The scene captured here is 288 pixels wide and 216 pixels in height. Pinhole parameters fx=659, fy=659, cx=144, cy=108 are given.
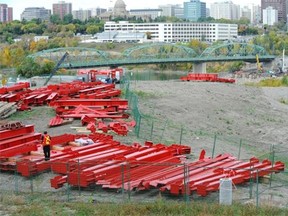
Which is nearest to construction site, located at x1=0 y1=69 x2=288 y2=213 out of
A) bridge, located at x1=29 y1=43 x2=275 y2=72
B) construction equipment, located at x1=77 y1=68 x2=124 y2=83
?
construction equipment, located at x1=77 y1=68 x2=124 y2=83

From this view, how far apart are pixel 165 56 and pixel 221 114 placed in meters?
106

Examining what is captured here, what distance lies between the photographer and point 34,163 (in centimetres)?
2114

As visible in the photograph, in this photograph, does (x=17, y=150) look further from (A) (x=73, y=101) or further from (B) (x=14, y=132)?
(A) (x=73, y=101)

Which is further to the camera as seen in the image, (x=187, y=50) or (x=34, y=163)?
(x=187, y=50)

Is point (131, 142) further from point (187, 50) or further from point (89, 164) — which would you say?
point (187, 50)

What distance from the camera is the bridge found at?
398ft

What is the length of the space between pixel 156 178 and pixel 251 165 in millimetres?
3431

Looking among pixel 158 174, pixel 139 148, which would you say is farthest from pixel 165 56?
pixel 158 174

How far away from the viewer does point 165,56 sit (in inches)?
5846

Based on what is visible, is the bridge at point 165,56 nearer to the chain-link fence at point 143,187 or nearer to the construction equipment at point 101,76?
the construction equipment at point 101,76

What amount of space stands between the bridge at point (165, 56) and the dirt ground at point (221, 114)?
56.7m

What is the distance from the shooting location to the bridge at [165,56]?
398 ft

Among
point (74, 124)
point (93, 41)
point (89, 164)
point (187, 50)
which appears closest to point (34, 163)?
point (89, 164)

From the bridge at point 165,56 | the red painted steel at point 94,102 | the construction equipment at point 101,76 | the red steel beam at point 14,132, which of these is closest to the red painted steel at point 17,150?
the red steel beam at point 14,132
